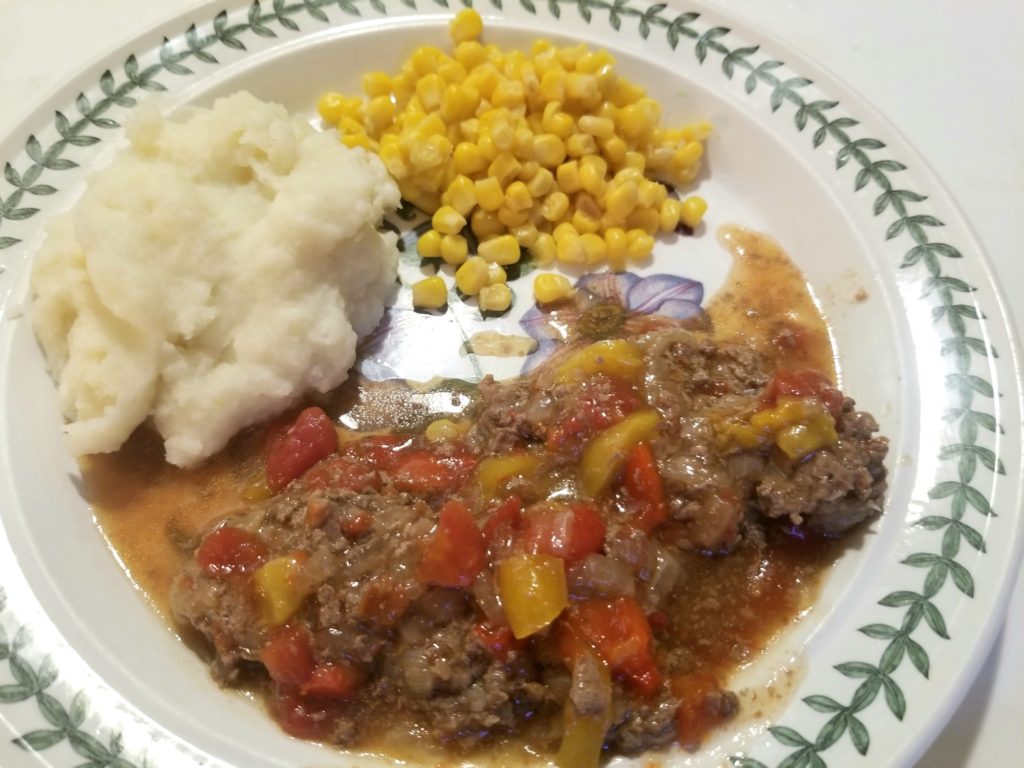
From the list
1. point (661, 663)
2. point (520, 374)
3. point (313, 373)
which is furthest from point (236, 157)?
point (661, 663)

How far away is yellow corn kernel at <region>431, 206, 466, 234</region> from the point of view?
5.36m

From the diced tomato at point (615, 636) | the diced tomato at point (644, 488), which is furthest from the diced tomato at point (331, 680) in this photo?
the diced tomato at point (644, 488)

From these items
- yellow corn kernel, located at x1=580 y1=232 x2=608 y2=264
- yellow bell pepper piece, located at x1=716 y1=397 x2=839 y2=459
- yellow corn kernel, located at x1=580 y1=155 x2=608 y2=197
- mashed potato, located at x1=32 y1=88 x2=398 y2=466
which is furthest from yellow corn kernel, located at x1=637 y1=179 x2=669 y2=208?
yellow bell pepper piece, located at x1=716 y1=397 x2=839 y2=459

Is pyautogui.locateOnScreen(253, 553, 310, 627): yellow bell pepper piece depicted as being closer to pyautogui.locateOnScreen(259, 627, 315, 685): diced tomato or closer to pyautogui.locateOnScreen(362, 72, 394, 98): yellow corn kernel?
pyautogui.locateOnScreen(259, 627, 315, 685): diced tomato

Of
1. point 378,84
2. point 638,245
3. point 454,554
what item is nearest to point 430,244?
point 378,84

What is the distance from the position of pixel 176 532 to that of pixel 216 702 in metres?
0.98

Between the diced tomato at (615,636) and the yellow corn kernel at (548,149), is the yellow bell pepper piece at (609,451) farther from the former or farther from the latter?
the yellow corn kernel at (548,149)

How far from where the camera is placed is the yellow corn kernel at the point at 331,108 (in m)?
5.76

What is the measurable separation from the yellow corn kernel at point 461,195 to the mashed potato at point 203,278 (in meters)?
0.75

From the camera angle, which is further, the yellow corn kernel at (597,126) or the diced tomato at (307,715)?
the yellow corn kernel at (597,126)

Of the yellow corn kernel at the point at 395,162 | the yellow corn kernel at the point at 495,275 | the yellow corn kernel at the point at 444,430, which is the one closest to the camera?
the yellow corn kernel at the point at 444,430

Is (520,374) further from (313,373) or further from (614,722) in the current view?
(614,722)

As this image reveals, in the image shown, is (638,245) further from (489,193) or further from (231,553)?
(231,553)

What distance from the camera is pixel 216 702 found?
373 centimetres
